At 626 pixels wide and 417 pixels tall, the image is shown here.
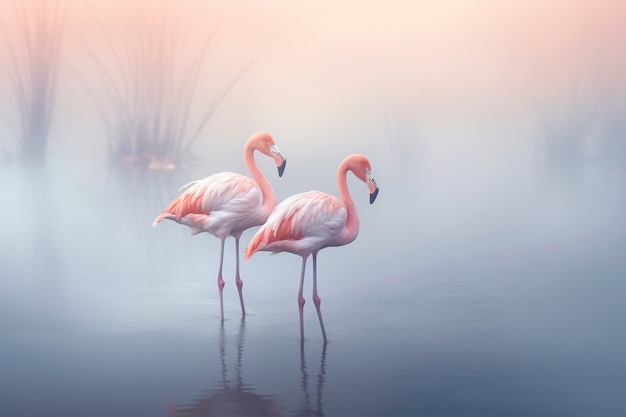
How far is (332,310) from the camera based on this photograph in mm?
4254

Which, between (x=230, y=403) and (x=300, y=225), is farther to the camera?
(x=300, y=225)

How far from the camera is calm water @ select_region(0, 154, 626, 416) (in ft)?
10.7

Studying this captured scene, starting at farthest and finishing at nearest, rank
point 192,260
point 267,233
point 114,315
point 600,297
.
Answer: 1. point 192,260
2. point 600,297
3. point 114,315
4. point 267,233

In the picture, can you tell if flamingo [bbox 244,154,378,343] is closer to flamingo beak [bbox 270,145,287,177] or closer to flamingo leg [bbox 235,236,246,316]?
flamingo beak [bbox 270,145,287,177]

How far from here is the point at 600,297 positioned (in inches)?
174

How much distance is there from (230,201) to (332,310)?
0.85 meters

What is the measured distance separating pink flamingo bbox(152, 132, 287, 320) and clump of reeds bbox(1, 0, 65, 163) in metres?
2.32

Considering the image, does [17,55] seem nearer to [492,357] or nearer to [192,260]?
[192,260]

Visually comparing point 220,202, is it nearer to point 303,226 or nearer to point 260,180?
point 260,180

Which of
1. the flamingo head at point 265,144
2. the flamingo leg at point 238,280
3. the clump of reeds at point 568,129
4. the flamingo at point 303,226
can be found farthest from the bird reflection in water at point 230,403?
the clump of reeds at point 568,129

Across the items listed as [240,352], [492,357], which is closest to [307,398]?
[240,352]

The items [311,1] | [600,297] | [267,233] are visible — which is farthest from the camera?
[311,1]

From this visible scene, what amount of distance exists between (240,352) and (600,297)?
6.62 feet

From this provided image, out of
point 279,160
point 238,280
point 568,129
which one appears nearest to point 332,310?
point 238,280
